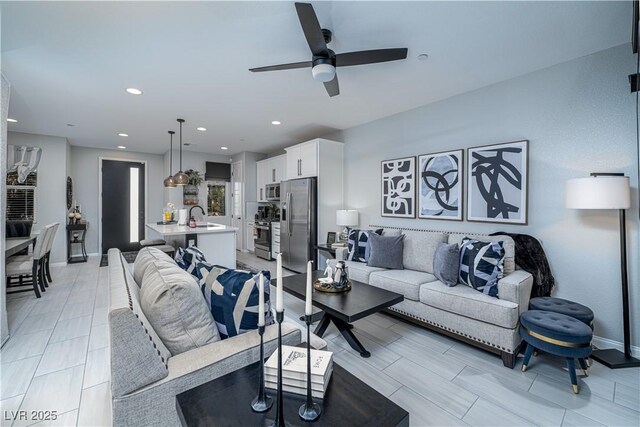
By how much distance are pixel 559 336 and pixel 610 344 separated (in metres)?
1.07

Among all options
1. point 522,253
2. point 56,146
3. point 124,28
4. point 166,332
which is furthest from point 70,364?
point 56,146

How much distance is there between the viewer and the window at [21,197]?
507 cm

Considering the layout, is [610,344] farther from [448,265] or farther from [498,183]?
[498,183]

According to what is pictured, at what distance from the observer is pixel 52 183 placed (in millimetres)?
5355

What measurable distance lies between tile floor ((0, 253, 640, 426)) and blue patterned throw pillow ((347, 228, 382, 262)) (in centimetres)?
91

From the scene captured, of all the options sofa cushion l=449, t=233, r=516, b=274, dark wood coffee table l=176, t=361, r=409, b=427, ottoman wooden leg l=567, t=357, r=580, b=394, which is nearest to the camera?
dark wood coffee table l=176, t=361, r=409, b=427

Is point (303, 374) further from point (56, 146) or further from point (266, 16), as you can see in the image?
point (56, 146)

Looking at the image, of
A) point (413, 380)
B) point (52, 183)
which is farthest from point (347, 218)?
point (52, 183)

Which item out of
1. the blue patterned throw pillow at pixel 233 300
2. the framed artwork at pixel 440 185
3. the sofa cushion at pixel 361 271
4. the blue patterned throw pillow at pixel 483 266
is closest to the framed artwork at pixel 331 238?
Answer: the sofa cushion at pixel 361 271

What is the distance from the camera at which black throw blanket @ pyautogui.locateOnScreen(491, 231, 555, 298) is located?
2.69 metres

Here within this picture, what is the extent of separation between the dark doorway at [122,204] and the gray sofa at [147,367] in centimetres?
688

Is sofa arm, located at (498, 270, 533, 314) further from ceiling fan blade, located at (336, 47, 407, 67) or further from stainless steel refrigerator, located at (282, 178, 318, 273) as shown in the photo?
→ stainless steel refrigerator, located at (282, 178, 318, 273)

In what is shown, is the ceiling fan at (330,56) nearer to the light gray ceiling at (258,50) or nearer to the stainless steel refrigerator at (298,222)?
the light gray ceiling at (258,50)

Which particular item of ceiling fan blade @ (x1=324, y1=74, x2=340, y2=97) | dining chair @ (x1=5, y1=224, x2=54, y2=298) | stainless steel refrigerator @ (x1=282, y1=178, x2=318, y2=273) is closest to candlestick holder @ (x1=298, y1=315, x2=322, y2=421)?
ceiling fan blade @ (x1=324, y1=74, x2=340, y2=97)
